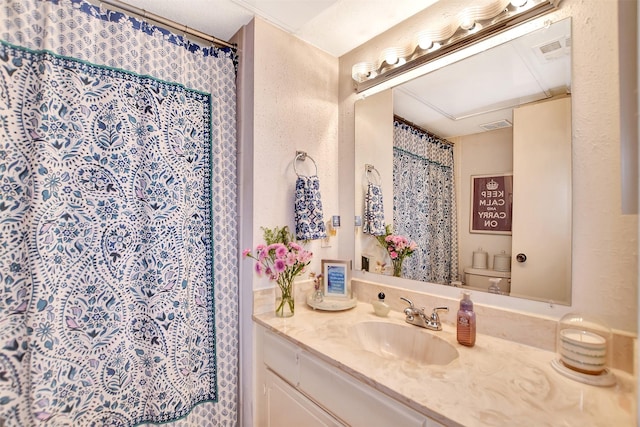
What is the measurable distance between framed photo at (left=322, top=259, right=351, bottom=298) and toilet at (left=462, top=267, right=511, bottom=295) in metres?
0.58

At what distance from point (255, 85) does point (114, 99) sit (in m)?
0.63

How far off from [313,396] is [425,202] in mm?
1007

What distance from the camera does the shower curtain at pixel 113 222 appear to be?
1.04 m

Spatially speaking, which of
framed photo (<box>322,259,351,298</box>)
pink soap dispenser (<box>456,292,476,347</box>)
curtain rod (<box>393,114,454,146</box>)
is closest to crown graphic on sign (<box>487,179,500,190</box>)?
curtain rod (<box>393,114,454,146</box>)

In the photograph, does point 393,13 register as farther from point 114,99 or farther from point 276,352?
point 276,352

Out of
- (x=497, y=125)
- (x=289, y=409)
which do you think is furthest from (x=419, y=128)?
(x=289, y=409)

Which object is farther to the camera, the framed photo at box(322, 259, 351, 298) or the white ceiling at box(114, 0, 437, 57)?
the framed photo at box(322, 259, 351, 298)

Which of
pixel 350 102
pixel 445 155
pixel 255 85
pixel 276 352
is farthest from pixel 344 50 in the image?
pixel 276 352

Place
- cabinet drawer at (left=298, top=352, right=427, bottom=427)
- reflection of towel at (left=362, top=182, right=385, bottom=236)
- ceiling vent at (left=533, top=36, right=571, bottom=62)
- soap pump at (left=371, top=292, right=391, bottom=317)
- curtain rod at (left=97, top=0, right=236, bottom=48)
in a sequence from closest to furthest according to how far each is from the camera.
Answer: cabinet drawer at (left=298, top=352, right=427, bottom=427) < ceiling vent at (left=533, top=36, right=571, bottom=62) < curtain rod at (left=97, top=0, right=236, bottom=48) < soap pump at (left=371, top=292, right=391, bottom=317) < reflection of towel at (left=362, top=182, right=385, bottom=236)

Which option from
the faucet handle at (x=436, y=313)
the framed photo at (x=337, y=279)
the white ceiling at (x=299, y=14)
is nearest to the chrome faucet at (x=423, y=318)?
the faucet handle at (x=436, y=313)

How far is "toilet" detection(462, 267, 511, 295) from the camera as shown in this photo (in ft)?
3.80

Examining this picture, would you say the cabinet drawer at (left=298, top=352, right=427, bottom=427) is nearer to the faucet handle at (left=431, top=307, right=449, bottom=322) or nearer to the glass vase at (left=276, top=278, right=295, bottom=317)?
the glass vase at (left=276, top=278, right=295, bottom=317)

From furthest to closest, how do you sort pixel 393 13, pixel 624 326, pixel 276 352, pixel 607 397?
pixel 393 13, pixel 276 352, pixel 624 326, pixel 607 397

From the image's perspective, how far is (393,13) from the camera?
143cm
